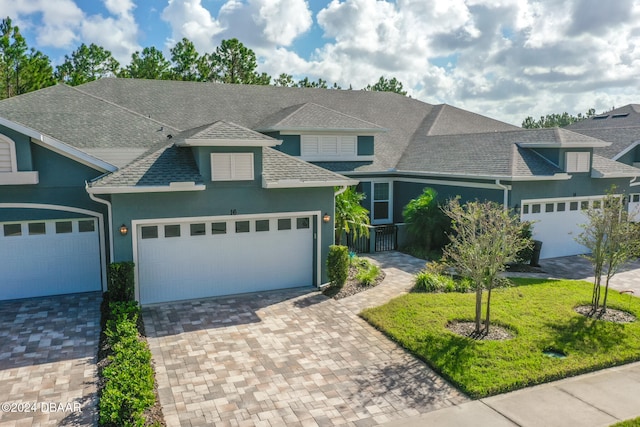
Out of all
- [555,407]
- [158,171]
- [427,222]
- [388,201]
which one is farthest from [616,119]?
[158,171]

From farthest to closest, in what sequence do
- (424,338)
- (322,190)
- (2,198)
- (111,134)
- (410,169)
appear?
(410,169), (111,134), (322,190), (2,198), (424,338)

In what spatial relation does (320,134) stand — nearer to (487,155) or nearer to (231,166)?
(487,155)

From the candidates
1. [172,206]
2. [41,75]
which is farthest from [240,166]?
[41,75]

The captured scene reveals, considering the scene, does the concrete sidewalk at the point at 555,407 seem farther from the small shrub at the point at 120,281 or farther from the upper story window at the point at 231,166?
the upper story window at the point at 231,166

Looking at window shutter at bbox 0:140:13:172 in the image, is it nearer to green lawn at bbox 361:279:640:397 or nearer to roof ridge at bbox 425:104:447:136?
green lawn at bbox 361:279:640:397

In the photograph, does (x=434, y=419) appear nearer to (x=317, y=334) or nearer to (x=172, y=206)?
(x=317, y=334)

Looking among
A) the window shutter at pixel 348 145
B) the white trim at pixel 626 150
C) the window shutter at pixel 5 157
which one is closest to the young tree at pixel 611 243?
the window shutter at pixel 348 145
